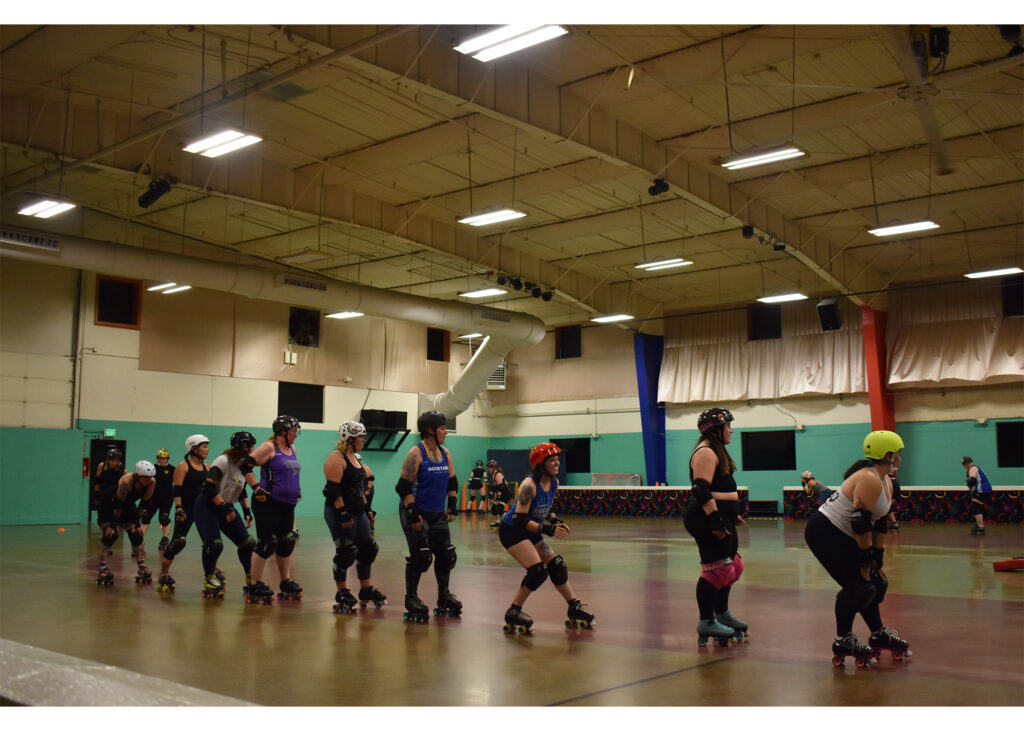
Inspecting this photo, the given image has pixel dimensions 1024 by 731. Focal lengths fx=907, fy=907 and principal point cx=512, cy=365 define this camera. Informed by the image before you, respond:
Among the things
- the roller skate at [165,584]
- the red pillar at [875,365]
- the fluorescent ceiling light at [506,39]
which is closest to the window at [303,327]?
the red pillar at [875,365]

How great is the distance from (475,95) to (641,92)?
3.05 meters

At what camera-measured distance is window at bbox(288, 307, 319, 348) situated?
2531cm

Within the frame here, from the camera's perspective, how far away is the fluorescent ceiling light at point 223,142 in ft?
39.7

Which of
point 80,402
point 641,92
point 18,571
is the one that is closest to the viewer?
point 18,571

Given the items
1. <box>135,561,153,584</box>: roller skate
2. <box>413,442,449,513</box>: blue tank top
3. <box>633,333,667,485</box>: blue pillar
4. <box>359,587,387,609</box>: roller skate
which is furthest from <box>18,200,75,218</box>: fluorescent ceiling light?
<box>633,333,667,485</box>: blue pillar

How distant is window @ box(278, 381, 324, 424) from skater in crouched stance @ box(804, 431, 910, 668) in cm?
2129

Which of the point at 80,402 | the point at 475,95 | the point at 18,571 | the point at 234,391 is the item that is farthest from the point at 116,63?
the point at 234,391

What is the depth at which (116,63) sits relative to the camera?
13.2 m

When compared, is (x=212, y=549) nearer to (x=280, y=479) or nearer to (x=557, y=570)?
(x=280, y=479)

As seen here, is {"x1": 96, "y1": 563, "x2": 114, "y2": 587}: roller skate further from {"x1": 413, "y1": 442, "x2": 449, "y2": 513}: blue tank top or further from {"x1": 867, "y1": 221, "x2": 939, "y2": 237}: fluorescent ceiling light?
{"x1": 867, "y1": 221, "x2": 939, "y2": 237}: fluorescent ceiling light

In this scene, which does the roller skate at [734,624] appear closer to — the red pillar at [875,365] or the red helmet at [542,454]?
the red helmet at [542,454]

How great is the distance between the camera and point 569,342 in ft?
102

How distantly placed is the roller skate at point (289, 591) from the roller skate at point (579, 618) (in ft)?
8.97
